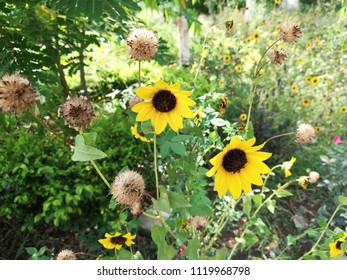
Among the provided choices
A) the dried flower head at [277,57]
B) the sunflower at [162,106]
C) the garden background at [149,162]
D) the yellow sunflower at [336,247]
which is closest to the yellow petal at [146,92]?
the sunflower at [162,106]

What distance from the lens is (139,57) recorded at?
940 mm

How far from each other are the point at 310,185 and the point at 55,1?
2101 millimetres

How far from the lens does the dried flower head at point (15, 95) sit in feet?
2.39

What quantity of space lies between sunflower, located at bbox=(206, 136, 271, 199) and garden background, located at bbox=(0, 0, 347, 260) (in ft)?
0.32

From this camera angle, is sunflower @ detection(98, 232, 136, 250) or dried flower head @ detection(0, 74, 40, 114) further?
sunflower @ detection(98, 232, 136, 250)

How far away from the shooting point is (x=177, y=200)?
3.05ft

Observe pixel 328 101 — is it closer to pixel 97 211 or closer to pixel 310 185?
pixel 310 185

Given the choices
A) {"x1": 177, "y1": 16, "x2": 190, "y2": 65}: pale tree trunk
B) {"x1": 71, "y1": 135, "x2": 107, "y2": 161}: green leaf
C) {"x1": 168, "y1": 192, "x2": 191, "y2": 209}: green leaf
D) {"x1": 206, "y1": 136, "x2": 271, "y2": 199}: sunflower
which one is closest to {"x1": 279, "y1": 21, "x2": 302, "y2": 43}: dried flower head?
{"x1": 206, "y1": 136, "x2": 271, "y2": 199}: sunflower

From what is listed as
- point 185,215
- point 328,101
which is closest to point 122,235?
point 185,215

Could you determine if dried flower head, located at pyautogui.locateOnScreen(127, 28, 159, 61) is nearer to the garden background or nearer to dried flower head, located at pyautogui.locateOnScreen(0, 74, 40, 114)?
the garden background

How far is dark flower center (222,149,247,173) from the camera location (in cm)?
96

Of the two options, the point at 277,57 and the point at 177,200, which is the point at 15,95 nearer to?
the point at 177,200

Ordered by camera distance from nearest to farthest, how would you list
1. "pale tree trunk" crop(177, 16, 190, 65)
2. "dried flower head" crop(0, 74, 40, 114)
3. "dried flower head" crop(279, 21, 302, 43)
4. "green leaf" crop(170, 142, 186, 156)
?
"dried flower head" crop(0, 74, 40, 114), "green leaf" crop(170, 142, 186, 156), "dried flower head" crop(279, 21, 302, 43), "pale tree trunk" crop(177, 16, 190, 65)

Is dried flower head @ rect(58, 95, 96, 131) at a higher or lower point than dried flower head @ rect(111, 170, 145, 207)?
higher
